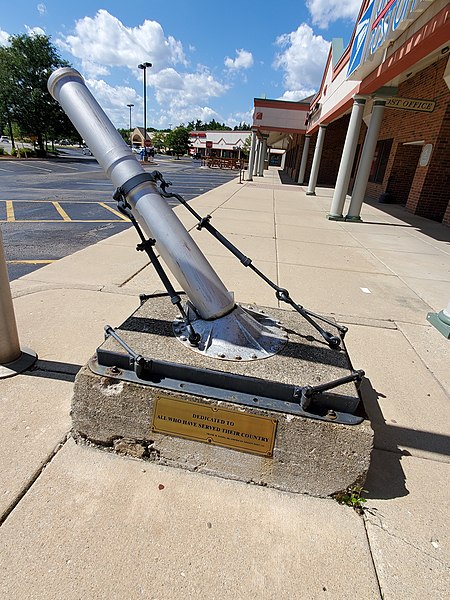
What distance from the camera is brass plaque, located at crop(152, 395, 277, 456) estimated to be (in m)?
1.77

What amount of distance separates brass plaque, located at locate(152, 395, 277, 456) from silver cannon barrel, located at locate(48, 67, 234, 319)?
0.59m

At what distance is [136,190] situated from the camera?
6.56ft

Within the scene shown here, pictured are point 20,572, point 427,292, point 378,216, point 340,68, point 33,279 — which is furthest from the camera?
point 340,68

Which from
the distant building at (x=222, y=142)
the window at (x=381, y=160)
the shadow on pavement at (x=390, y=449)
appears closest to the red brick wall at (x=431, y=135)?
the window at (x=381, y=160)

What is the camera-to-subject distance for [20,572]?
139cm

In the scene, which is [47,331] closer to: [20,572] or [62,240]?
[20,572]

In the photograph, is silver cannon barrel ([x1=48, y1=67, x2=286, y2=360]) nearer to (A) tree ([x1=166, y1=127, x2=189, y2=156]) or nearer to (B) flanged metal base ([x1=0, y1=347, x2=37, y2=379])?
(B) flanged metal base ([x1=0, y1=347, x2=37, y2=379])

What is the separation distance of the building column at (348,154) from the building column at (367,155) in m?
0.31

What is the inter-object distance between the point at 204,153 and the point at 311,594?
293ft

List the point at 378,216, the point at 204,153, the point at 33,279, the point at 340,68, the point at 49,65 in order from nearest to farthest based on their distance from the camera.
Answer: the point at 33,279 < the point at 378,216 < the point at 340,68 < the point at 49,65 < the point at 204,153

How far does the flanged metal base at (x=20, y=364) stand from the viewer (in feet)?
8.22

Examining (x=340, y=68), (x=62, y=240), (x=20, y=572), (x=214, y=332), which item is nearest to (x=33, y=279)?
(x=62, y=240)

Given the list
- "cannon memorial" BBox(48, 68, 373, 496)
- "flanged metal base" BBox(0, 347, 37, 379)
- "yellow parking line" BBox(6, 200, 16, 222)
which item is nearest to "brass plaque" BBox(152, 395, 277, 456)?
"cannon memorial" BBox(48, 68, 373, 496)

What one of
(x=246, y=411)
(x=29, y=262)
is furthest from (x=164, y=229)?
(x=29, y=262)
